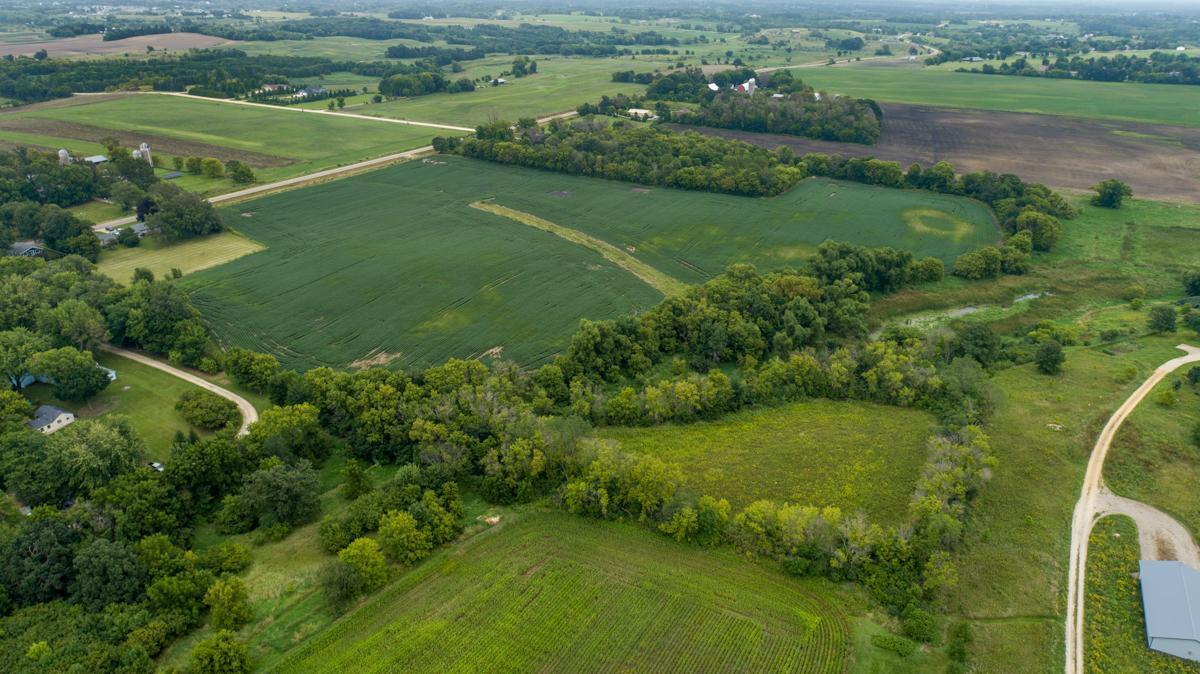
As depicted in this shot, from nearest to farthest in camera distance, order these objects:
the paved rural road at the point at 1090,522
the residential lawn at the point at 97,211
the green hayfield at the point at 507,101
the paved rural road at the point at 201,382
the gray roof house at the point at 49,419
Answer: the paved rural road at the point at 1090,522
the gray roof house at the point at 49,419
the paved rural road at the point at 201,382
the residential lawn at the point at 97,211
the green hayfield at the point at 507,101

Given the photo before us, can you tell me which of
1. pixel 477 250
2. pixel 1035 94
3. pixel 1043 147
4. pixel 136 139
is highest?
pixel 1035 94

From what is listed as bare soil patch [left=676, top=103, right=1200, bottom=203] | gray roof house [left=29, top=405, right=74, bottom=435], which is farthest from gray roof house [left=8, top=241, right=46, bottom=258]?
bare soil patch [left=676, top=103, right=1200, bottom=203]

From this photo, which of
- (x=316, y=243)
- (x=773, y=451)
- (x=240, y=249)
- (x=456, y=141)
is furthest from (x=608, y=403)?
(x=456, y=141)

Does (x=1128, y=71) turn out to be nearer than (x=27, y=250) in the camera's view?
No

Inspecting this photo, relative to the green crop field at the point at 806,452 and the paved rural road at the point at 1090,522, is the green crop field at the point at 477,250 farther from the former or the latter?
the paved rural road at the point at 1090,522

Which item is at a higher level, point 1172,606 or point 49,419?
point 1172,606

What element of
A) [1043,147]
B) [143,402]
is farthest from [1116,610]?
[1043,147]

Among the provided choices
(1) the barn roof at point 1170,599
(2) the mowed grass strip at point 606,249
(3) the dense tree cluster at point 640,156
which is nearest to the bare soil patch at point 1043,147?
(3) the dense tree cluster at point 640,156

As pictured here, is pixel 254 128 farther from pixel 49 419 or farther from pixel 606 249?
pixel 49 419
